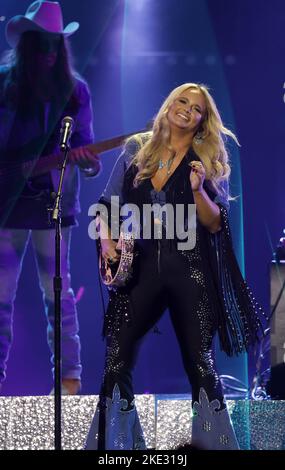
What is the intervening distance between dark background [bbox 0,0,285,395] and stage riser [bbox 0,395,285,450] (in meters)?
0.83

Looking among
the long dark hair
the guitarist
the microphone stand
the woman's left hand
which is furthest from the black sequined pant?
the long dark hair

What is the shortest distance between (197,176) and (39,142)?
176 cm

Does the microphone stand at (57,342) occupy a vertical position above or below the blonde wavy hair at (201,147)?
below

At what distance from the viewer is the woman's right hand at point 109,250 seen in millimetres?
3865

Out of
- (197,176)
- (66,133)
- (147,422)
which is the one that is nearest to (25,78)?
(66,133)

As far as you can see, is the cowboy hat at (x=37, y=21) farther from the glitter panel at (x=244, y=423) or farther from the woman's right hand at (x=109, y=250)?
the glitter panel at (x=244, y=423)

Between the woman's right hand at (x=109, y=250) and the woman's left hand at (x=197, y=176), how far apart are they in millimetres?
472

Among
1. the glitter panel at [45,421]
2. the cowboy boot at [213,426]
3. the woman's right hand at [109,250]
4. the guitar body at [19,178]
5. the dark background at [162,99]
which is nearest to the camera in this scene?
the cowboy boot at [213,426]

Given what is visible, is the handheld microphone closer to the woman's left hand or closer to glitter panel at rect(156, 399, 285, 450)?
the woman's left hand

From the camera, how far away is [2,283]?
5258 mm

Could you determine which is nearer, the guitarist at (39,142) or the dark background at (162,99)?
the guitarist at (39,142)

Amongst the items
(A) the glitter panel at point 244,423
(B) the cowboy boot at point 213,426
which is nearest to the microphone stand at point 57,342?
(B) the cowboy boot at point 213,426

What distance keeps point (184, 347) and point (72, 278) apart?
67.4 inches

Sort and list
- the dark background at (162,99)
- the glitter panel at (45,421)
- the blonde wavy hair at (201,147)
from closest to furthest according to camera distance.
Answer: the blonde wavy hair at (201,147)
the glitter panel at (45,421)
the dark background at (162,99)
